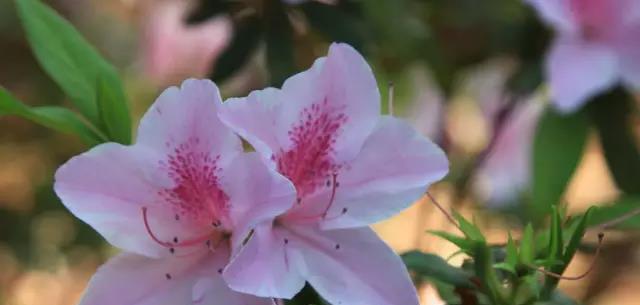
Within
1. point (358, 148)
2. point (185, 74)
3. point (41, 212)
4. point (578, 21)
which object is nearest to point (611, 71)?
point (578, 21)

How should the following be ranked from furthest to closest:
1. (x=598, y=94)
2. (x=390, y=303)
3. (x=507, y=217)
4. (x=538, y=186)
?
(x=507, y=217) < (x=598, y=94) < (x=538, y=186) < (x=390, y=303)

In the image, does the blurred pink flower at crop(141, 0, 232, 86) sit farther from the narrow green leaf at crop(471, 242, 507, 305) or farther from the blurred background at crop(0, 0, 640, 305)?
the narrow green leaf at crop(471, 242, 507, 305)

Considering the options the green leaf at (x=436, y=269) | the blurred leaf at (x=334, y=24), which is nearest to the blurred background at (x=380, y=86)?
the blurred leaf at (x=334, y=24)

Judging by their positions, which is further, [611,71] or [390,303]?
[611,71]

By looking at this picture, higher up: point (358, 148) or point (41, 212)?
point (358, 148)

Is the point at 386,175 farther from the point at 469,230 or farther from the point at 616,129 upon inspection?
the point at 616,129

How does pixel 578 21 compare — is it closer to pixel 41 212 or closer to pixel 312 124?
pixel 312 124

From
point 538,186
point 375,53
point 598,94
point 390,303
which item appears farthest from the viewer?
point 375,53
